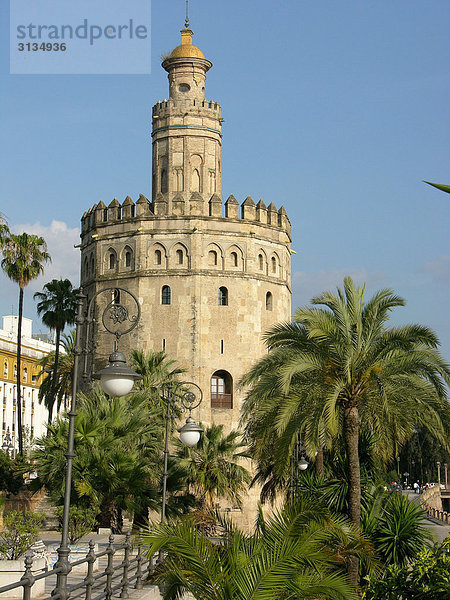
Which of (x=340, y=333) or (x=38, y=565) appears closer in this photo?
(x=38, y=565)

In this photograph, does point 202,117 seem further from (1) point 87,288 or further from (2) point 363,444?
(2) point 363,444

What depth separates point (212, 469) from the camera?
30.5 metres

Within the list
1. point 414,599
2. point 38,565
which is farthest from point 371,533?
point 38,565

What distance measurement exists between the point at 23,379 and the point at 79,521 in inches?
2087

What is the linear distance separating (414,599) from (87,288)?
109 feet

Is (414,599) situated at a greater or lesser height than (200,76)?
lesser

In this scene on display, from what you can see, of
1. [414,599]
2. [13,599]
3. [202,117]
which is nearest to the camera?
[414,599]

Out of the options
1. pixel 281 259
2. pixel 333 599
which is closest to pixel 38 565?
pixel 333 599

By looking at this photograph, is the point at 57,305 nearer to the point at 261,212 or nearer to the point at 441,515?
the point at 261,212

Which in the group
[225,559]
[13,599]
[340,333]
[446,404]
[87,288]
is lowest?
[13,599]

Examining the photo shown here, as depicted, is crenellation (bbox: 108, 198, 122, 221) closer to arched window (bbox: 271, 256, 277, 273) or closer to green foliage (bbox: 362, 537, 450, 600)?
arched window (bbox: 271, 256, 277, 273)

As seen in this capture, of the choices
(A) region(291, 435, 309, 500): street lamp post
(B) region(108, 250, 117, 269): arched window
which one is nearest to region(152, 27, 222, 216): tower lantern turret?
(B) region(108, 250, 117, 269): arched window

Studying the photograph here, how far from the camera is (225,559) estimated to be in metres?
11.1

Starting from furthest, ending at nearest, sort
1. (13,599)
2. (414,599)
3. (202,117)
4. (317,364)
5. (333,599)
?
(202,117) < (317,364) < (13,599) < (414,599) < (333,599)
